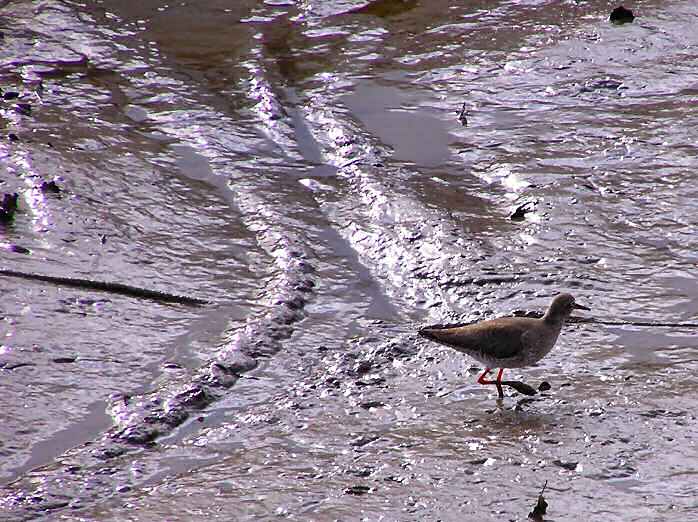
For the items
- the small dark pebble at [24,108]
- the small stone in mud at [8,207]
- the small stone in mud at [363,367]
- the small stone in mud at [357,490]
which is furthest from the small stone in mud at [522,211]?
the small dark pebble at [24,108]

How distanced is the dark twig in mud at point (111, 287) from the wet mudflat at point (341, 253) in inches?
3.3

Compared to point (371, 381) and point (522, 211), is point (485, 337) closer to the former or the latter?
point (371, 381)

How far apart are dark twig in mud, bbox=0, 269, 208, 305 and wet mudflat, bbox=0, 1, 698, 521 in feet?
0.28

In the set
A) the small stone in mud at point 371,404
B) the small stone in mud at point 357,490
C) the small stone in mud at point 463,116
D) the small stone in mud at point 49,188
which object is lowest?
the small stone in mud at point 371,404

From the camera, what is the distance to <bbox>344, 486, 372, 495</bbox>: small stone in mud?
5988 mm

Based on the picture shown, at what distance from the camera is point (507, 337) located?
7.09 meters

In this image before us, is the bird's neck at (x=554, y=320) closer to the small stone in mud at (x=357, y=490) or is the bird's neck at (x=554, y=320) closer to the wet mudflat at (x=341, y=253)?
the wet mudflat at (x=341, y=253)

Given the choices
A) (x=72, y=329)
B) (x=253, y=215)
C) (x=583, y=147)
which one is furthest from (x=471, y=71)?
(x=72, y=329)

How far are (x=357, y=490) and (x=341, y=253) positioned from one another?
331 cm

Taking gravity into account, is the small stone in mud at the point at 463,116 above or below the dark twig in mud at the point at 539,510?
above

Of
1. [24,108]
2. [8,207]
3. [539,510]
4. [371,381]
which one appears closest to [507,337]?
[371,381]

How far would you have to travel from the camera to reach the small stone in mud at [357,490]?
5988 millimetres

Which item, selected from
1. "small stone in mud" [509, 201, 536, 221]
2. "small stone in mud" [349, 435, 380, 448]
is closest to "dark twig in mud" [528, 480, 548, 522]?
"small stone in mud" [349, 435, 380, 448]

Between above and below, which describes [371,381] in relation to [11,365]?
below
